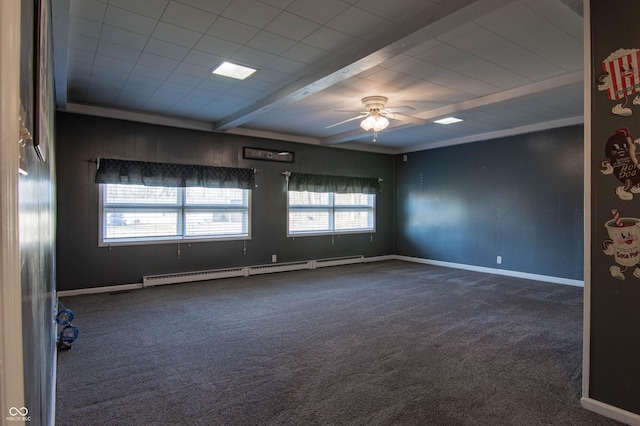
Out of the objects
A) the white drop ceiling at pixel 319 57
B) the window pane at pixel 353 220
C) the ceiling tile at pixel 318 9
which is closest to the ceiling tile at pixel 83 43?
the white drop ceiling at pixel 319 57

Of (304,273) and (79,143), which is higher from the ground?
(79,143)

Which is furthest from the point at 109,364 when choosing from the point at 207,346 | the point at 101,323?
the point at 101,323

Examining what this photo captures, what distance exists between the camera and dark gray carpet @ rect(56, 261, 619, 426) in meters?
2.28

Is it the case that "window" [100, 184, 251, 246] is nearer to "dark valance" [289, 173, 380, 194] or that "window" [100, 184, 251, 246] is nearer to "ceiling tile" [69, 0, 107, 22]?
"dark valance" [289, 173, 380, 194]

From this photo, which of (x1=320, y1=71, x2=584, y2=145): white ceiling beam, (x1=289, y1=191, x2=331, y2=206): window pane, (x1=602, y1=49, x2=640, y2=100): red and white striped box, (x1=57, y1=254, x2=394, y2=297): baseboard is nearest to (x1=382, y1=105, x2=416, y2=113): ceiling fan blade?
(x1=320, y1=71, x2=584, y2=145): white ceiling beam

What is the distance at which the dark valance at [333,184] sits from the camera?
23.9ft

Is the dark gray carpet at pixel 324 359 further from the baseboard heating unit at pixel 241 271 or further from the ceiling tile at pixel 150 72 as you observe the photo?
the ceiling tile at pixel 150 72

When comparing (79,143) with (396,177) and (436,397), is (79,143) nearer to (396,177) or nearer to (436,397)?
(436,397)

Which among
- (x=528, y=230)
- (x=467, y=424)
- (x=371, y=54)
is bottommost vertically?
(x=467, y=424)

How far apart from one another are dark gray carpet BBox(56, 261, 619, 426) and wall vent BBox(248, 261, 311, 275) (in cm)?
147

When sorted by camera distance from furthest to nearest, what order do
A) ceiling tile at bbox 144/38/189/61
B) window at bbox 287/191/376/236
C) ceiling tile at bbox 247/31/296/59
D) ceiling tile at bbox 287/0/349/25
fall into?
window at bbox 287/191/376/236 < ceiling tile at bbox 144/38/189/61 < ceiling tile at bbox 247/31/296/59 < ceiling tile at bbox 287/0/349/25

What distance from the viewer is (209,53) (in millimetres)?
3445

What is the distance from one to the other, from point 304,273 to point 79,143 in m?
4.19

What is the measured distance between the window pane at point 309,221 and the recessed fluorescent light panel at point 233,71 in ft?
12.1
